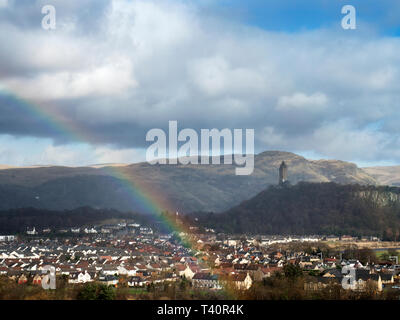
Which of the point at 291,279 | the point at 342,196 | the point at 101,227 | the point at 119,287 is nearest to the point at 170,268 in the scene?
the point at 119,287

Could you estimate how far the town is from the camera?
54.6m

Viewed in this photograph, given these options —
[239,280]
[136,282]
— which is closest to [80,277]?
[136,282]

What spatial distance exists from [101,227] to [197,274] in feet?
344

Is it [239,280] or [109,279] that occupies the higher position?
[239,280]

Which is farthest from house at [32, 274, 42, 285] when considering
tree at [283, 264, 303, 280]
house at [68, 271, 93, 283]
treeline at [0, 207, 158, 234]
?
treeline at [0, 207, 158, 234]

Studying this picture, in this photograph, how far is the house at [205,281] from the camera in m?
59.0

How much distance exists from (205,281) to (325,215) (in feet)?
391

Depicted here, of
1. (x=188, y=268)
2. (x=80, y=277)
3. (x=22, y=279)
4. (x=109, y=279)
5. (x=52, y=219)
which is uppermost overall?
(x=52, y=219)

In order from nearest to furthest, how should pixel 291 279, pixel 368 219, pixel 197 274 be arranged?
pixel 291 279
pixel 197 274
pixel 368 219

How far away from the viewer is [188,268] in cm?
7156

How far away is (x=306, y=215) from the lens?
587 ft

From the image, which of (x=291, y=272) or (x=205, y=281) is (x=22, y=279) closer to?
(x=205, y=281)
